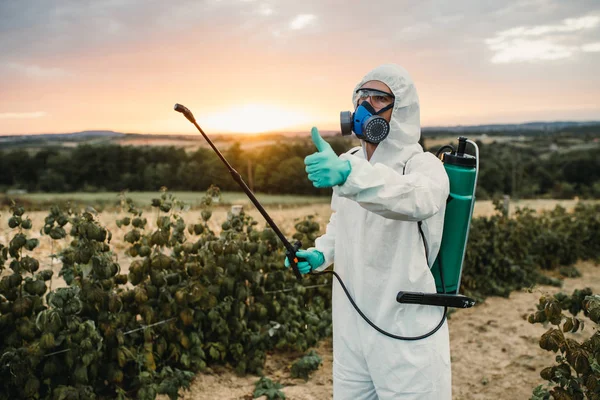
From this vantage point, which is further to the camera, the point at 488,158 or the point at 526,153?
the point at 526,153

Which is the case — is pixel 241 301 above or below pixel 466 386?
above

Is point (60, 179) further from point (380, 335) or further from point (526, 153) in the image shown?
point (526, 153)

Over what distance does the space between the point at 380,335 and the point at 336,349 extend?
31 cm

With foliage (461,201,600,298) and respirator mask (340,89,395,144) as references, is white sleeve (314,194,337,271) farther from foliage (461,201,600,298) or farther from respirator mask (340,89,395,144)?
foliage (461,201,600,298)

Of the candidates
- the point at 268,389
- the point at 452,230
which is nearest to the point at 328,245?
the point at 452,230

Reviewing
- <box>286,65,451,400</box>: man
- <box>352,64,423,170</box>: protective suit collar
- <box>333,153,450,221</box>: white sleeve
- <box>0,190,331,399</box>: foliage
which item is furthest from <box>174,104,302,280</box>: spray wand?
<box>0,190,331,399</box>: foliage

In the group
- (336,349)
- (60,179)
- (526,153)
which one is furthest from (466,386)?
(526,153)

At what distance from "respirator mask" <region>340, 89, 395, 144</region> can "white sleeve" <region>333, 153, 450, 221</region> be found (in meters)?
0.24

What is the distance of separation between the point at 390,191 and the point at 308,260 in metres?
0.84

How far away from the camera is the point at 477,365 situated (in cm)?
470

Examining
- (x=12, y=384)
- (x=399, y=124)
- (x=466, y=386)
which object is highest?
(x=399, y=124)

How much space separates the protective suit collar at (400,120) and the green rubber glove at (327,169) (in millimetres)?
443

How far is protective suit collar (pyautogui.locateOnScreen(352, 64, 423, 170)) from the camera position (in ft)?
6.82

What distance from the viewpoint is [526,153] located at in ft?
145
